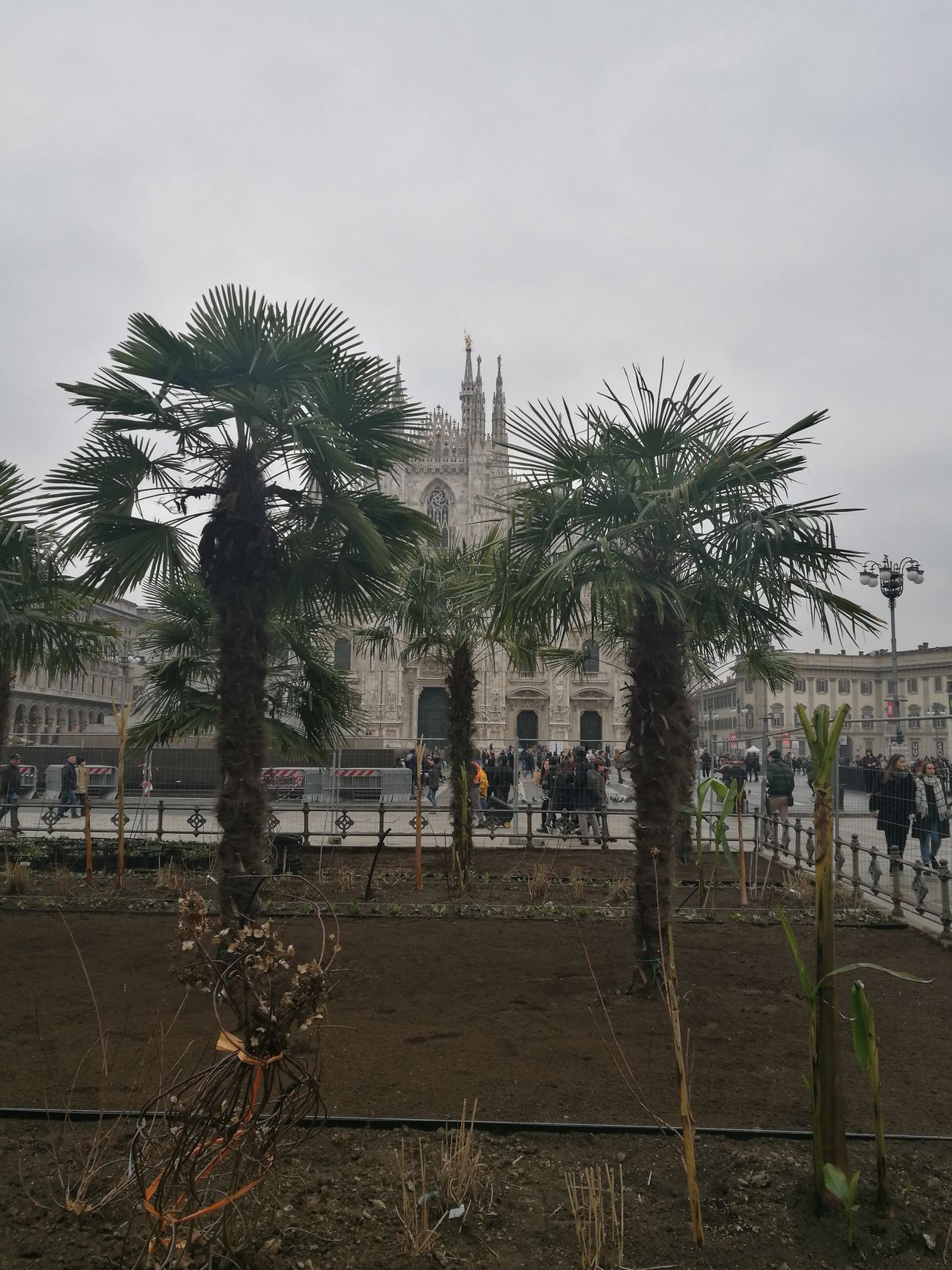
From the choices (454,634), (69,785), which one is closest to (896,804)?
(454,634)

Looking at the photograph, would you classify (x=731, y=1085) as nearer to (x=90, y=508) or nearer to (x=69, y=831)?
(x=90, y=508)

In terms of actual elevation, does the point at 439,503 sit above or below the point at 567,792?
above

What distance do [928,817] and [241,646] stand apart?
22.7 feet

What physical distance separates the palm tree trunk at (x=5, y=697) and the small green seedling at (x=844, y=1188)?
961cm

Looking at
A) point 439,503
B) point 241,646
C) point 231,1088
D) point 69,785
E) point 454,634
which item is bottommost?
point 231,1088

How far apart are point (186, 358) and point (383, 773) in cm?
1438

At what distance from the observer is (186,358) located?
699cm

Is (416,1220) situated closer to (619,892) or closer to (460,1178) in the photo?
(460,1178)

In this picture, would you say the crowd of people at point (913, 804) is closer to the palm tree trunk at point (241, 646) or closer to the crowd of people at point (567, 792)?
the crowd of people at point (567, 792)

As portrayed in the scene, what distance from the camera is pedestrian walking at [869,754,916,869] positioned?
8.94m

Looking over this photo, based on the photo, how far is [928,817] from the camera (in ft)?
29.0

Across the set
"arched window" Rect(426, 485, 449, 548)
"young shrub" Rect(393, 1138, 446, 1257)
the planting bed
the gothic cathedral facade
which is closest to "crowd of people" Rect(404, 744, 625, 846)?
the planting bed

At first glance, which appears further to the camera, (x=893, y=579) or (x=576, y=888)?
(x=893, y=579)

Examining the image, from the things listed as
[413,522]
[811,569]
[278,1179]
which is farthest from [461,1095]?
[413,522]
